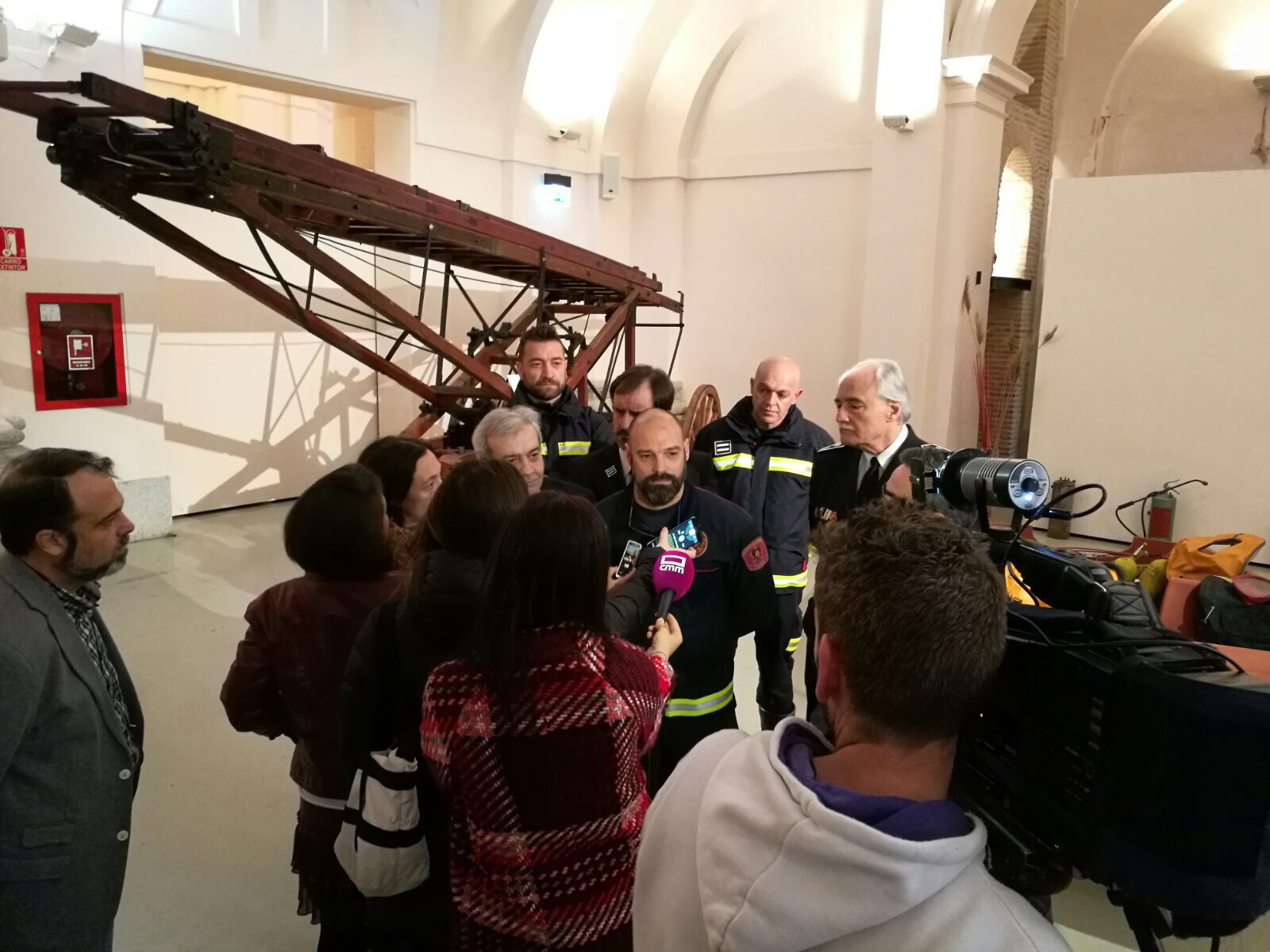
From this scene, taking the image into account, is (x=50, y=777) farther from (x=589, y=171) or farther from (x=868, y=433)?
(x=589, y=171)

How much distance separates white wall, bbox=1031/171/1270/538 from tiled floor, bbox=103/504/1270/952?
15.1 ft

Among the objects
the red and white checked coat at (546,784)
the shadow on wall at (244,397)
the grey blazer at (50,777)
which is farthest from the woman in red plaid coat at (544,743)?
the shadow on wall at (244,397)

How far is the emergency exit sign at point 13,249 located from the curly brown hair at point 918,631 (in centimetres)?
681

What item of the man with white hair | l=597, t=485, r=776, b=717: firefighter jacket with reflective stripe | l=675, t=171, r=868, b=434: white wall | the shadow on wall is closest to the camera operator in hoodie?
l=597, t=485, r=776, b=717: firefighter jacket with reflective stripe

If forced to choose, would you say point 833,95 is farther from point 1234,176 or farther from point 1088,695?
point 1088,695

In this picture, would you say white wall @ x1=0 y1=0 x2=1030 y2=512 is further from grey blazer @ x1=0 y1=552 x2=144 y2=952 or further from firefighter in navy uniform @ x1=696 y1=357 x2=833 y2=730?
grey blazer @ x1=0 y1=552 x2=144 y2=952

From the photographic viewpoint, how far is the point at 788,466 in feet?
11.7

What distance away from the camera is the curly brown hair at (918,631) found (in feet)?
3.01

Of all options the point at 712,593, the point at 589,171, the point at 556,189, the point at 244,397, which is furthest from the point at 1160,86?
the point at 712,593

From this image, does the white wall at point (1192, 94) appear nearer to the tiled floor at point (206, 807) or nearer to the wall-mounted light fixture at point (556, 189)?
the wall-mounted light fixture at point (556, 189)

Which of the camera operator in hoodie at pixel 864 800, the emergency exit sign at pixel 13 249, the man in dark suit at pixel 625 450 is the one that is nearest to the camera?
the camera operator in hoodie at pixel 864 800

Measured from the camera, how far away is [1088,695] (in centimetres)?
92

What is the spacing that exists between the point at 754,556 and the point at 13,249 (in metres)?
5.90

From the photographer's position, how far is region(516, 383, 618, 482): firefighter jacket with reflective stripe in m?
4.05
